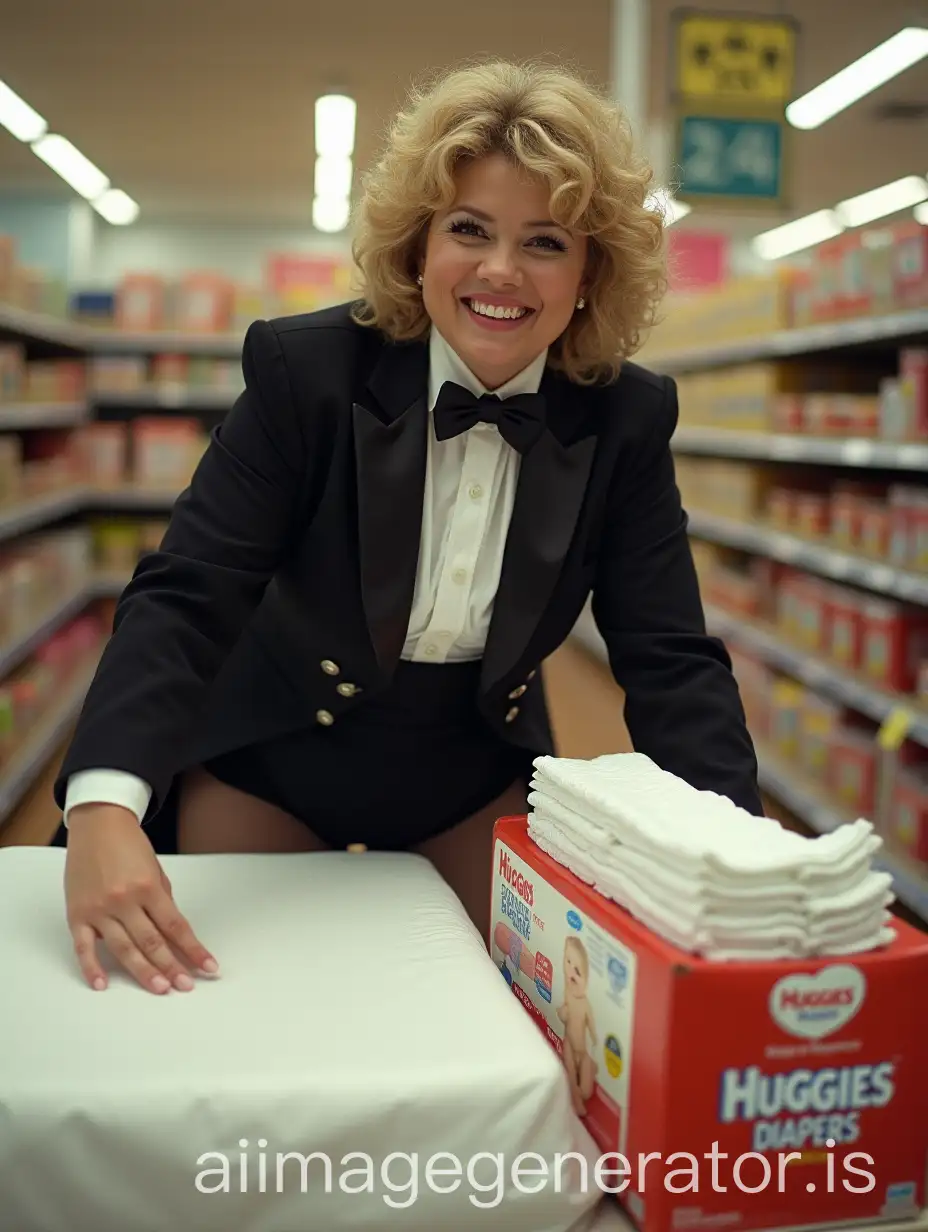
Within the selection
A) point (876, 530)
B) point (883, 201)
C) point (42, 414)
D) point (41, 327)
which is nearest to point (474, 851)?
point (876, 530)

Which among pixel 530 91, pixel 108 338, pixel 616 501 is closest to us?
pixel 530 91

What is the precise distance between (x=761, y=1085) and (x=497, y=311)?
897 mm

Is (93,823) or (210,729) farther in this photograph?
(210,729)

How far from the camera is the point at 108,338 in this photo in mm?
7832

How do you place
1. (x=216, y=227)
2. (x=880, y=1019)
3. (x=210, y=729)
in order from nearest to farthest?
(x=880, y=1019)
(x=210, y=729)
(x=216, y=227)

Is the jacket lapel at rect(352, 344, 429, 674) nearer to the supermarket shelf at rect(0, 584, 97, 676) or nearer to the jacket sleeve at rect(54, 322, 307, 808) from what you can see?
the jacket sleeve at rect(54, 322, 307, 808)

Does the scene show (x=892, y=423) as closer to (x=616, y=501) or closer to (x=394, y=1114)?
(x=616, y=501)

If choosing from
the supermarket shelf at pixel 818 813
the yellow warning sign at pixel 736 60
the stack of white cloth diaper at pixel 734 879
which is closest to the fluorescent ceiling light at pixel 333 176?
the yellow warning sign at pixel 736 60

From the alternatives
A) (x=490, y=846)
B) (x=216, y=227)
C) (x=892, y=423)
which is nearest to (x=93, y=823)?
(x=490, y=846)

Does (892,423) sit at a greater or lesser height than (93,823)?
greater

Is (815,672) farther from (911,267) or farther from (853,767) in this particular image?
(911,267)

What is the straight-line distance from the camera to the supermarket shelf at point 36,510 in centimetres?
487

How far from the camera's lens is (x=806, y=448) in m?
4.93

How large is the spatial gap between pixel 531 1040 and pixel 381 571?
648mm
